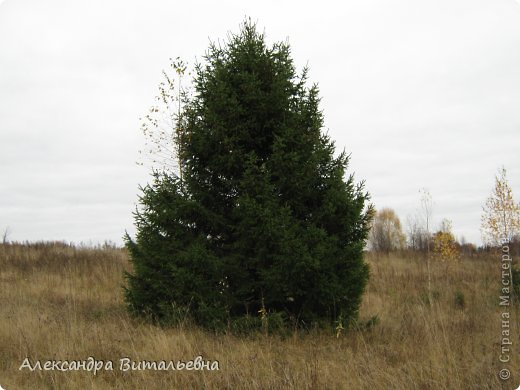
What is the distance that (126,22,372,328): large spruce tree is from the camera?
6855 millimetres

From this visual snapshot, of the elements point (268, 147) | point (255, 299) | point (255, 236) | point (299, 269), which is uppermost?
point (268, 147)

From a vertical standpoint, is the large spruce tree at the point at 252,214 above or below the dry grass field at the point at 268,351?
above

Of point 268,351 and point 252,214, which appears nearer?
point 268,351

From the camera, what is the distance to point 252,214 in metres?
6.66

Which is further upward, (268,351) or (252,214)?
(252,214)

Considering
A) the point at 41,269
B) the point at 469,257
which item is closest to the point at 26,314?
the point at 41,269

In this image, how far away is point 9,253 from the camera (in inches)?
698

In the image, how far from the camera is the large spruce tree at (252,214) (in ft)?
22.5

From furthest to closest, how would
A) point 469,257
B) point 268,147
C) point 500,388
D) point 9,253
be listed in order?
point 469,257 → point 9,253 → point 268,147 → point 500,388

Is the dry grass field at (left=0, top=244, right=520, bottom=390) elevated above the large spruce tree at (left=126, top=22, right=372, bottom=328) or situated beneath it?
situated beneath

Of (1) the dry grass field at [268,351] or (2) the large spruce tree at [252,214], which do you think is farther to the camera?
(2) the large spruce tree at [252,214]

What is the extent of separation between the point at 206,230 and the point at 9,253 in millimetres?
14034

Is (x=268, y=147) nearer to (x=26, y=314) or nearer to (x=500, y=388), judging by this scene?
(x=500, y=388)

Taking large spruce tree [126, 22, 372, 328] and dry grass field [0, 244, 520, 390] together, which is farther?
large spruce tree [126, 22, 372, 328]
